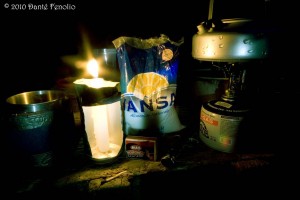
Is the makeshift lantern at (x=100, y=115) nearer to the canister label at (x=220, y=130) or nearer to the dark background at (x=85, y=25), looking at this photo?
the canister label at (x=220, y=130)

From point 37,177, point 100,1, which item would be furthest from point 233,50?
point 100,1

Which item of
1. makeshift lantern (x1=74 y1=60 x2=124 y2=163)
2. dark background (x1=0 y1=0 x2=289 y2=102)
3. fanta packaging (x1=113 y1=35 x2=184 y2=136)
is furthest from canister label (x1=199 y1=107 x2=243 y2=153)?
dark background (x1=0 y1=0 x2=289 y2=102)

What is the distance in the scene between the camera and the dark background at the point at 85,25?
2.13 meters

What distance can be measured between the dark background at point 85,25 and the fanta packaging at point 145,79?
2.86ft

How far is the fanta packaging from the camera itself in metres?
1.34

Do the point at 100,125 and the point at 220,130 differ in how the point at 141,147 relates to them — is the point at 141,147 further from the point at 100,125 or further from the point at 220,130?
the point at 220,130

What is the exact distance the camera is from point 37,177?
3.51ft

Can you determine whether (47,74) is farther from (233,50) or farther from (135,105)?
(233,50)

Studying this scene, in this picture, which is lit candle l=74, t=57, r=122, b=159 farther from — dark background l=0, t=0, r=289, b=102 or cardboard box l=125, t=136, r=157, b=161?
dark background l=0, t=0, r=289, b=102

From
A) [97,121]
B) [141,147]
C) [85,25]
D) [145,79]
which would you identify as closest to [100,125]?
[97,121]

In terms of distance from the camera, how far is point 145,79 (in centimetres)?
137

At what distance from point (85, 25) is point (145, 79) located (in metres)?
1.43

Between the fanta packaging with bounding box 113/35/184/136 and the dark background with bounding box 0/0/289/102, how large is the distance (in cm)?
87

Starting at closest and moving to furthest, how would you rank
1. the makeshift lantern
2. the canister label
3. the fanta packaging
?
the makeshift lantern, the canister label, the fanta packaging
